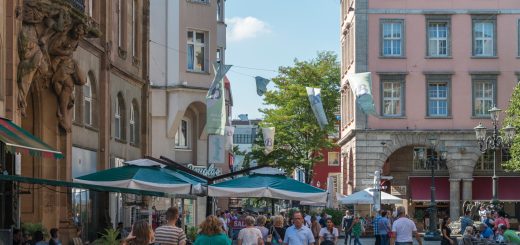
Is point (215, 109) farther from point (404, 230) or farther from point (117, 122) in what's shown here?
point (404, 230)

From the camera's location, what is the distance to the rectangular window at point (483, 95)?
6381 centimetres

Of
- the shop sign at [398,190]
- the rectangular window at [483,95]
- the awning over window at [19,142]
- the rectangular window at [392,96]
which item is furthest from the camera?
the shop sign at [398,190]

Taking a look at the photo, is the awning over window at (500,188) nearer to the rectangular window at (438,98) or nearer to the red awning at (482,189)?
the red awning at (482,189)

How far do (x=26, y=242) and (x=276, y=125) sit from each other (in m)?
55.1

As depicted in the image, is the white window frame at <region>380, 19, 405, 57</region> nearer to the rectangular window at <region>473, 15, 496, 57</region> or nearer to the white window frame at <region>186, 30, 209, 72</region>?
the rectangular window at <region>473, 15, 496, 57</region>

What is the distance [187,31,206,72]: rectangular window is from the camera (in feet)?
154

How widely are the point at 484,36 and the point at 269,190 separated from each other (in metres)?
40.2

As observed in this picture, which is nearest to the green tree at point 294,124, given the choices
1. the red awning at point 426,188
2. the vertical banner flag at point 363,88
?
the red awning at point 426,188

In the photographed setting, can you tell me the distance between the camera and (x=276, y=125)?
7581 centimetres

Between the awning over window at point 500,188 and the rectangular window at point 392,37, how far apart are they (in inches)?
348

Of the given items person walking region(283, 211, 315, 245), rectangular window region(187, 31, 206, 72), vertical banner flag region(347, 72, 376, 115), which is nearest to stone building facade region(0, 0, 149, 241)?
person walking region(283, 211, 315, 245)

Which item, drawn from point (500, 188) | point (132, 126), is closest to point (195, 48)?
point (132, 126)

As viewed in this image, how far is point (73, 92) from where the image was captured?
2880 centimetres

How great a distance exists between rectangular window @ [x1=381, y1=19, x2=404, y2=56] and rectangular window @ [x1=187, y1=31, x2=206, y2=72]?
1899cm
